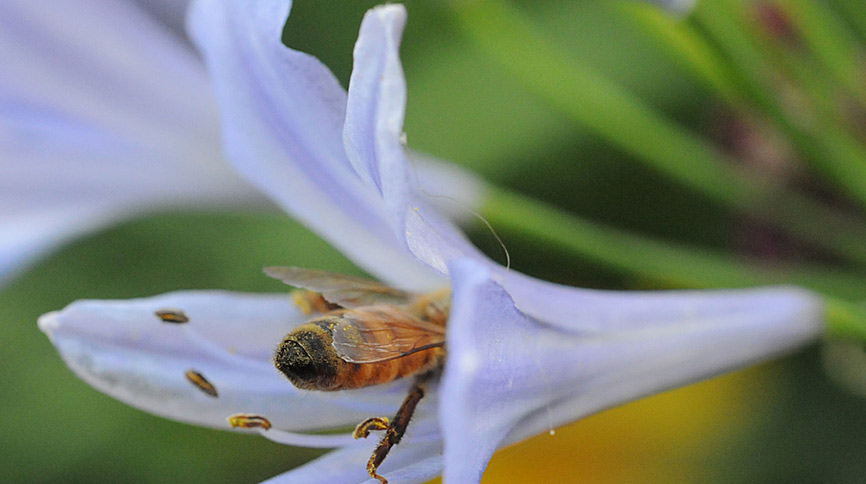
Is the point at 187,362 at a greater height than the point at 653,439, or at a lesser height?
lesser

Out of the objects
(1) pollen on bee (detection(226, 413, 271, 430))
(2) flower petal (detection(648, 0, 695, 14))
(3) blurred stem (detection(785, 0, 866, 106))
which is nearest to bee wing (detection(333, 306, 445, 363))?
(1) pollen on bee (detection(226, 413, 271, 430))

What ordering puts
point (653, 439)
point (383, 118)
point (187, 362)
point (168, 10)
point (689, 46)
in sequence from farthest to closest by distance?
point (653, 439), point (168, 10), point (689, 46), point (187, 362), point (383, 118)

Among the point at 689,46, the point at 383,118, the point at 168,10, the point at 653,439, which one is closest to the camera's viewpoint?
the point at 383,118

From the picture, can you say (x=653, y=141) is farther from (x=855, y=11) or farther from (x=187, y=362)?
(x=187, y=362)

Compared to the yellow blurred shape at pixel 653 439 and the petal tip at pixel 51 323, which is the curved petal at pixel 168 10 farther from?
the yellow blurred shape at pixel 653 439

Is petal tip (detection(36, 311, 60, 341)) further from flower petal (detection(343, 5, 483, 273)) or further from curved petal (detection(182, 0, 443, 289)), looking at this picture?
flower petal (detection(343, 5, 483, 273))

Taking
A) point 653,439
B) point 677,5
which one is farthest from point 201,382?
point 653,439

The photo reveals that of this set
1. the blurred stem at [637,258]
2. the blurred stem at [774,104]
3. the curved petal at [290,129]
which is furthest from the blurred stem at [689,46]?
the curved petal at [290,129]
